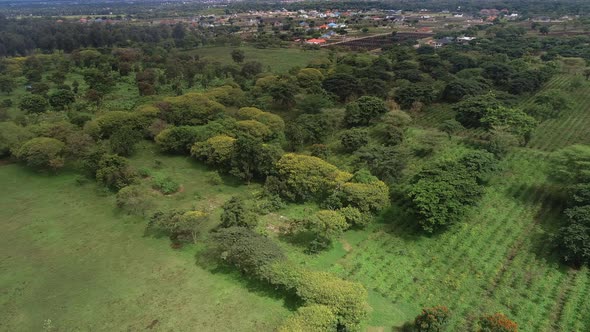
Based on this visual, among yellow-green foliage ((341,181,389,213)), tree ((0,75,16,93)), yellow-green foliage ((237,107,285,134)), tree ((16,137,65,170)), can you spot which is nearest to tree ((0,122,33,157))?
tree ((16,137,65,170))

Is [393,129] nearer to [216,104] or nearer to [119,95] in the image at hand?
[216,104]

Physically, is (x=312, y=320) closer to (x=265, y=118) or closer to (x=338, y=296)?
(x=338, y=296)

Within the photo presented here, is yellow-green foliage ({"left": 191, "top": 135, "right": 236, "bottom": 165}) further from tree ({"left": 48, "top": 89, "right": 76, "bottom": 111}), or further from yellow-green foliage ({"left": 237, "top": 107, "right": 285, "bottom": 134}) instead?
tree ({"left": 48, "top": 89, "right": 76, "bottom": 111})

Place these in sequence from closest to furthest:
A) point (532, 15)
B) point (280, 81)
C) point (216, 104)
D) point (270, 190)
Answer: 1. point (270, 190)
2. point (216, 104)
3. point (280, 81)
4. point (532, 15)

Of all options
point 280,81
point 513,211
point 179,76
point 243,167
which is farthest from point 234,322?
point 179,76

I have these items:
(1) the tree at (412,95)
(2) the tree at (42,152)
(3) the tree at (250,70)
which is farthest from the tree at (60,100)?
(1) the tree at (412,95)

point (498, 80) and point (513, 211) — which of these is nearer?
point (513, 211)

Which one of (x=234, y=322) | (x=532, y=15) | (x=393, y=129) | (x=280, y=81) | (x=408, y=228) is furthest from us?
(x=532, y=15)
